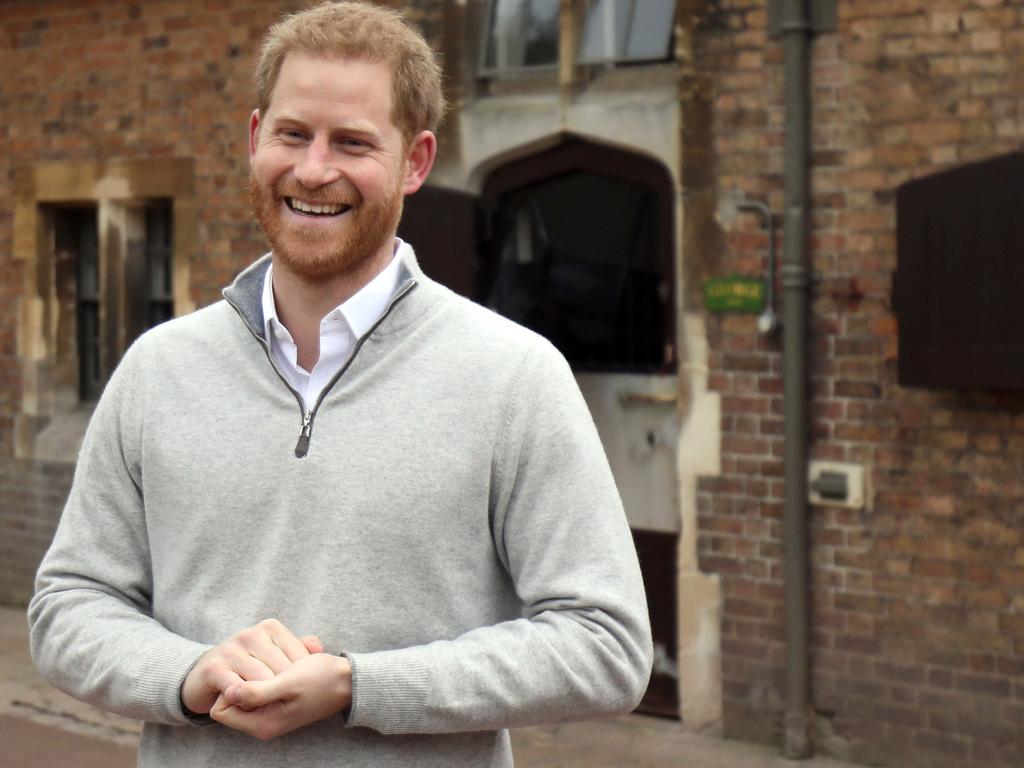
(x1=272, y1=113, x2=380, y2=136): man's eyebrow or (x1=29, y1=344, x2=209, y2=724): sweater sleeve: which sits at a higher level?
(x1=272, y1=113, x2=380, y2=136): man's eyebrow

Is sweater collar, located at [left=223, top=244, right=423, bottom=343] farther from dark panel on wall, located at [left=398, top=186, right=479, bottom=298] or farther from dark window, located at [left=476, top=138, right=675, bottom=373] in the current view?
dark panel on wall, located at [left=398, top=186, right=479, bottom=298]

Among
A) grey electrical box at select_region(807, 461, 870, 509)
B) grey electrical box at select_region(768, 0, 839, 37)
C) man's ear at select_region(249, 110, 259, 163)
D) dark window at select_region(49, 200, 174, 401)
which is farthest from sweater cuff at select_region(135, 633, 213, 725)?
dark window at select_region(49, 200, 174, 401)

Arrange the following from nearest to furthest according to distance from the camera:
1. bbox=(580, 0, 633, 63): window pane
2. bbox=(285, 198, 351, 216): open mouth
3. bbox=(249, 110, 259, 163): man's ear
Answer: bbox=(285, 198, 351, 216): open mouth → bbox=(249, 110, 259, 163): man's ear → bbox=(580, 0, 633, 63): window pane

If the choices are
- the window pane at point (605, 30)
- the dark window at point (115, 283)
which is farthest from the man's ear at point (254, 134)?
the dark window at point (115, 283)

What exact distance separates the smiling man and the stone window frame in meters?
7.09

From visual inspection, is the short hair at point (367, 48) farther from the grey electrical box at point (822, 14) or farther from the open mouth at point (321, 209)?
the grey electrical box at point (822, 14)

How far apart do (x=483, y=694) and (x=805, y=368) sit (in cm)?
A: 497

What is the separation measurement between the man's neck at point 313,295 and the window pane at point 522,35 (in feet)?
18.4

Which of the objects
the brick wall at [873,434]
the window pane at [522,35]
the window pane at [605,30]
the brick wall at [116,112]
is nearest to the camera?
the brick wall at [873,434]

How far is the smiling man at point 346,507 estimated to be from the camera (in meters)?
1.97

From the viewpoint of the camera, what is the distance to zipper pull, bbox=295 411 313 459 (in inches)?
79.5

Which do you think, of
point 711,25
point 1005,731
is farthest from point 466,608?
point 711,25

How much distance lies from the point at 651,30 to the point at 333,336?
5457mm

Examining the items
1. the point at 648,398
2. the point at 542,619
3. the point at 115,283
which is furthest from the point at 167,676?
the point at 115,283
